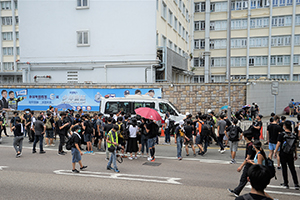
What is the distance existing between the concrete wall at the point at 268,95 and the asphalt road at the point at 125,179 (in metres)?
11.4

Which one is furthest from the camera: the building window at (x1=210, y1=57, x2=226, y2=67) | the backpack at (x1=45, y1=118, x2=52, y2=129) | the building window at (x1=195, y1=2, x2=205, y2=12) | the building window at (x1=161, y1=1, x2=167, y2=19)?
the building window at (x1=195, y1=2, x2=205, y2=12)

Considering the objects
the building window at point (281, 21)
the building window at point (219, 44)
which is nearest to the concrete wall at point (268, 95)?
the building window at point (281, 21)

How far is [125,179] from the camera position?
305 inches

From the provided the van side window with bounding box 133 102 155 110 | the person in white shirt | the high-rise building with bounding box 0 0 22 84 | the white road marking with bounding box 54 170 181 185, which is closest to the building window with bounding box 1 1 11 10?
the high-rise building with bounding box 0 0 22 84

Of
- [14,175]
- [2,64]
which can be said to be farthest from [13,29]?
[14,175]

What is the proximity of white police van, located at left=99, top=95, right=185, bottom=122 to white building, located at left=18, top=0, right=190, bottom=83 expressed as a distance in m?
7.66

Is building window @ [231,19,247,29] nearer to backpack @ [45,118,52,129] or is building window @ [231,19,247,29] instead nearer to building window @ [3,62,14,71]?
backpack @ [45,118,52,129]

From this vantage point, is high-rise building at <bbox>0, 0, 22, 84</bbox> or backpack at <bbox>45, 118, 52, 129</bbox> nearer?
backpack at <bbox>45, 118, 52, 129</bbox>

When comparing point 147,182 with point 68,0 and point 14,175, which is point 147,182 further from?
point 68,0

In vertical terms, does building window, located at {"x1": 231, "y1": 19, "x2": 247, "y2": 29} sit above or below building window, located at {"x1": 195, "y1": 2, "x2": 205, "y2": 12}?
below

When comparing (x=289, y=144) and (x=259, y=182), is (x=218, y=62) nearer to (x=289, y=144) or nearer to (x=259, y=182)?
(x=289, y=144)

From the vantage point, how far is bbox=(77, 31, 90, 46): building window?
949 inches

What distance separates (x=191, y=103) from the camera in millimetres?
19969

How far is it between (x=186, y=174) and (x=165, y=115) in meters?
6.73
